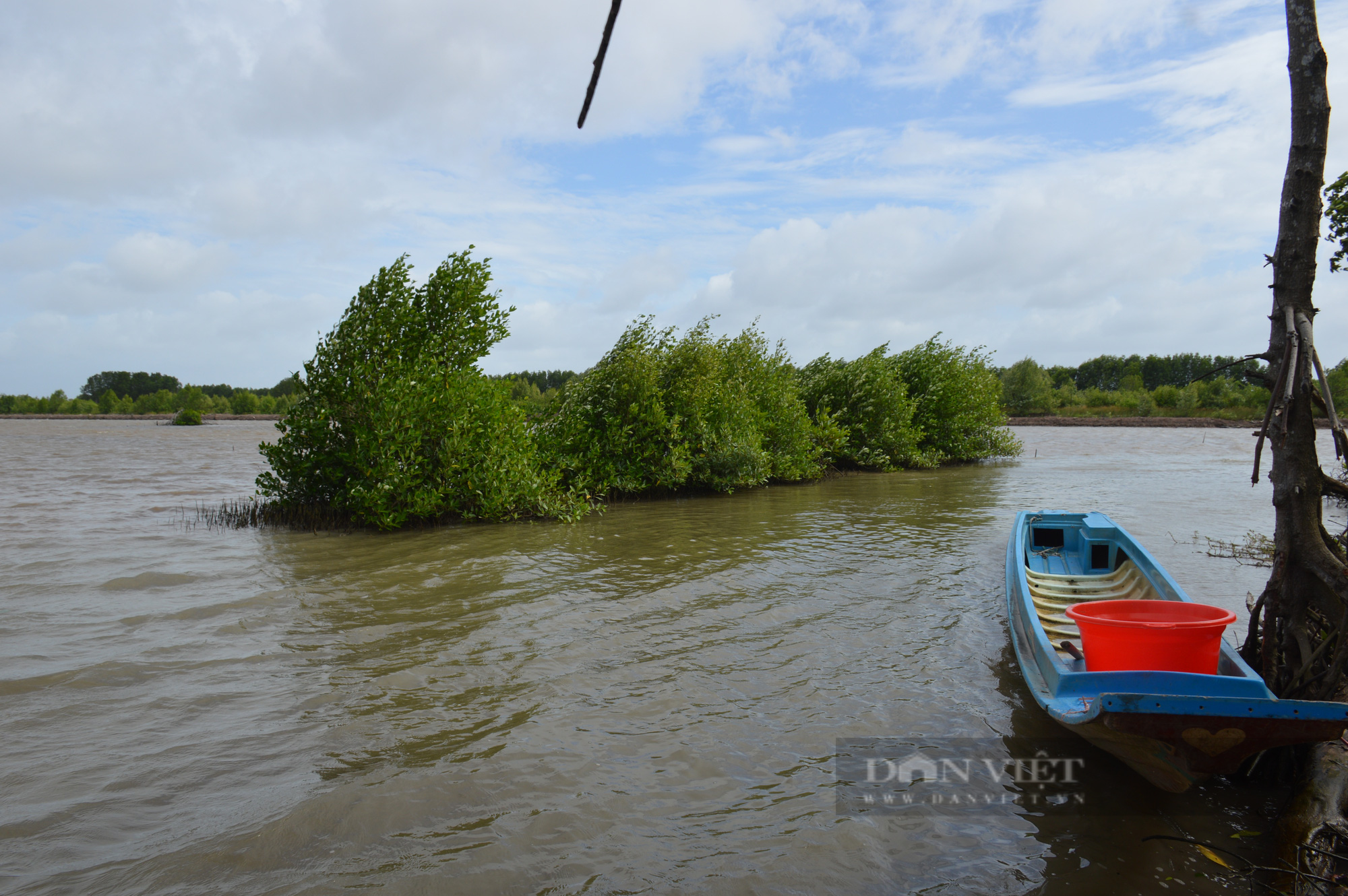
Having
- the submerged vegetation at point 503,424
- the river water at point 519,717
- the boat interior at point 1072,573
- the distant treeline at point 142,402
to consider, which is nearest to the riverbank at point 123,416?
the distant treeline at point 142,402

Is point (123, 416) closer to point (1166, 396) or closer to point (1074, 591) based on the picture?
point (1074, 591)

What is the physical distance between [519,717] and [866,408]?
22.8 m

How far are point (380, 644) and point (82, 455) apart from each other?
119ft

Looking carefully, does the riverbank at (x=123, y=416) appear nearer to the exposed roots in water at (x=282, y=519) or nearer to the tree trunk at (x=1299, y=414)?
the exposed roots in water at (x=282, y=519)

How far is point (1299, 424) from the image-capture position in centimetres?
474

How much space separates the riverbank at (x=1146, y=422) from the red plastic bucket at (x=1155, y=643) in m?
65.0

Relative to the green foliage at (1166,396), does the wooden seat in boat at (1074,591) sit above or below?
below

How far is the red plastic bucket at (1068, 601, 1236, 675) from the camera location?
14.4 ft

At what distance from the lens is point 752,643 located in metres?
7.48

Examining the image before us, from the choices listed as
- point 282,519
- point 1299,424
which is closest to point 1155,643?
point 1299,424

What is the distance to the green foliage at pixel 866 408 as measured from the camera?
1058 inches

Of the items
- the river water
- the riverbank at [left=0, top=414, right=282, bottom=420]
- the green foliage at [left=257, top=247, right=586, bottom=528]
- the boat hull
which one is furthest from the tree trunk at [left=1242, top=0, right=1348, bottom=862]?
the riverbank at [left=0, top=414, right=282, bottom=420]

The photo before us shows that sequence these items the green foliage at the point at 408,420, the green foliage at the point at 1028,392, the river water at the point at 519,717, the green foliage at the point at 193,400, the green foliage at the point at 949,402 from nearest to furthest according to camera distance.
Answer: the river water at the point at 519,717, the green foliage at the point at 408,420, the green foliage at the point at 949,402, the green foliage at the point at 1028,392, the green foliage at the point at 193,400

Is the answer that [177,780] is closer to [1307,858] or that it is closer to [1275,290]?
[1307,858]
